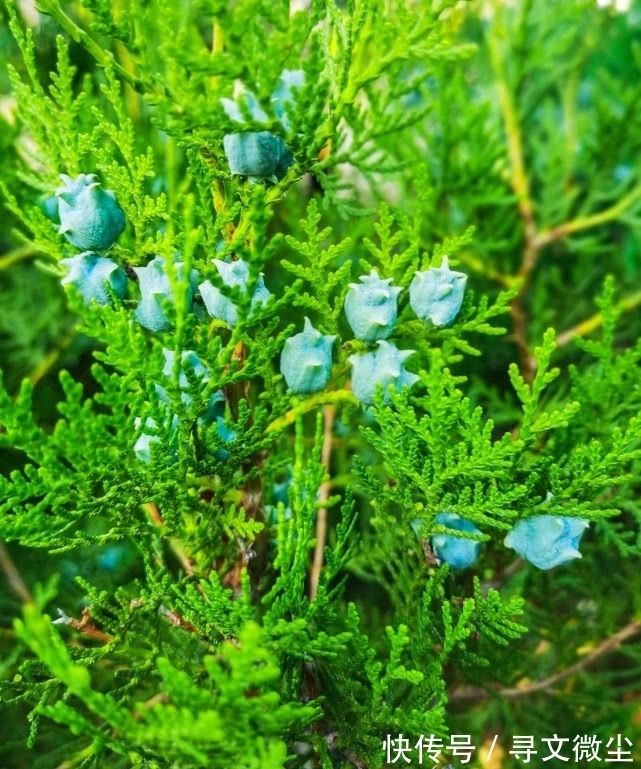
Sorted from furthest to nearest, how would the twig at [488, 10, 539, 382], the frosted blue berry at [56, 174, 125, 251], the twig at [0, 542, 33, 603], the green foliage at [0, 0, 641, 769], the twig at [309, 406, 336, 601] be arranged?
the twig at [488, 10, 539, 382] → the twig at [0, 542, 33, 603] → the twig at [309, 406, 336, 601] → the frosted blue berry at [56, 174, 125, 251] → the green foliage at [0, 0, 641, 769]

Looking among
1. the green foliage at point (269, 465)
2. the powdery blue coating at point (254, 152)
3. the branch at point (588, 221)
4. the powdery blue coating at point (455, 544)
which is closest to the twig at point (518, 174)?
the branch at point (588, 221)

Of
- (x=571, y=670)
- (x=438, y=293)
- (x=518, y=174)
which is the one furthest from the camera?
(x=518, y=174)

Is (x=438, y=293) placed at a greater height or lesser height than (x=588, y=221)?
greater

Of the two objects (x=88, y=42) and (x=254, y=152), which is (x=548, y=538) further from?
(x=88, y=42)

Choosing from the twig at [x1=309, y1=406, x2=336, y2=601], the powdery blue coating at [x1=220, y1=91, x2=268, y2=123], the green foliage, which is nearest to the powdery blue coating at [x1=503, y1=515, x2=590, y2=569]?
the green foliage

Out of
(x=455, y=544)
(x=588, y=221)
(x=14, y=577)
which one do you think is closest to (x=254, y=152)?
(x=455, y=544)

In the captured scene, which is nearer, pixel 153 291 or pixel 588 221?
pixel 153 291

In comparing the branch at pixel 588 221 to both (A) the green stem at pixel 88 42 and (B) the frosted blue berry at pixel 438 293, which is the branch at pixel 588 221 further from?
(A) the green stem at pixel 88 42

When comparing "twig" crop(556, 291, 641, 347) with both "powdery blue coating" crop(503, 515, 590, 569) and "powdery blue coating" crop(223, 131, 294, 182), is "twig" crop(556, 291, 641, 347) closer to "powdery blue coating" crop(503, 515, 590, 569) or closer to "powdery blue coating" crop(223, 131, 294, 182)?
"powdery blue coating" crop(503, 515, 590, 569)
